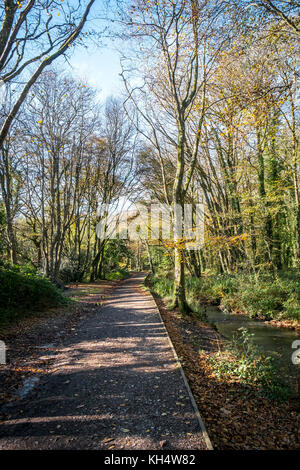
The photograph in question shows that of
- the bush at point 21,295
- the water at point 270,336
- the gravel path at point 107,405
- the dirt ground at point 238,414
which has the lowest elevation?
the water at point 270,336

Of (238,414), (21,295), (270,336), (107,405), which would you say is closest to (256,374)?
(238,414)

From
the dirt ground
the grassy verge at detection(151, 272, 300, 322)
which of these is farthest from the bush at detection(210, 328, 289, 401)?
the grassy verge at detection(151, 272, 300, 322)

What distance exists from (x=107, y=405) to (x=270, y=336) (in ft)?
22.4

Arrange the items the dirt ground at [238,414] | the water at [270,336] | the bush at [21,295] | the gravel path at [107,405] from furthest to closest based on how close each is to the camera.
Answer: the bush at [21,295] → the water at [270,336] → the dirt ground at [238,414] → the gravel path at [107,405]

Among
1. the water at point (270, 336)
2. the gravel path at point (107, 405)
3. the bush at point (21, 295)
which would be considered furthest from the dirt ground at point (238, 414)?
the bush at point (21, 295)

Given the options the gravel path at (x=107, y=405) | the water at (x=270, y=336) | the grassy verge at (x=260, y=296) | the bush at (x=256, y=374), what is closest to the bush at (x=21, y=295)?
the gravel path at (x=107, y=405)

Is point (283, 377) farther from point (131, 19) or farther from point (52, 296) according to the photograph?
point (131, 19)

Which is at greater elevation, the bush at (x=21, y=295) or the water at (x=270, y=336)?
the bush at (x=21, y=295)

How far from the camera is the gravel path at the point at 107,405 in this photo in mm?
2748

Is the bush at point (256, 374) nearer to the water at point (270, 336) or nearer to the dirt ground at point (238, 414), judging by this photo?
the dirt ground at point (238, 414)

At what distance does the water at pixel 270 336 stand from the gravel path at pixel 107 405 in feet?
8.06

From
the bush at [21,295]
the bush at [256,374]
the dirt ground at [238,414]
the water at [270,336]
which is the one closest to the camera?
the dirt ground at [238,414]

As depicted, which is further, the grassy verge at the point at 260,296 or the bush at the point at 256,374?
the grassy verge at the point at 260,296

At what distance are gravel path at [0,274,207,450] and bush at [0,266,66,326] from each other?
7.82 ft
